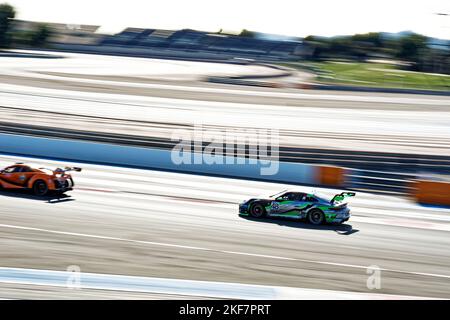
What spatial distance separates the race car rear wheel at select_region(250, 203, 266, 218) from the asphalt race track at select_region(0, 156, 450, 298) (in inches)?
16.0

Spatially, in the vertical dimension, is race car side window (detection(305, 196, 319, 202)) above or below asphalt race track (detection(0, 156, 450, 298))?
above

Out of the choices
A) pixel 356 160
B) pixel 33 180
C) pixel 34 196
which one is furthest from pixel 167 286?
pixel 356 160

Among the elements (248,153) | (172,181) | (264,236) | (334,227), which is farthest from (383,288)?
(248,153)

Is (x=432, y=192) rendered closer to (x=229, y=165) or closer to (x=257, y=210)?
(x=257, y=210)

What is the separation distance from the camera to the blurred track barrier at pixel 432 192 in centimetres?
1962

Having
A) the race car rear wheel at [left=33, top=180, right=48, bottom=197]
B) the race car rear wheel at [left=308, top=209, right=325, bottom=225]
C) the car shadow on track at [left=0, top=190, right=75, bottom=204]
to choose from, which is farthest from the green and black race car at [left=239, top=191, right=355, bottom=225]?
the race car rear wheel at [left=33, top=180, right=48, bottom=197]

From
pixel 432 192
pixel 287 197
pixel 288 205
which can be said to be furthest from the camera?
pixel 432 192

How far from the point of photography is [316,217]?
1533 centimetres

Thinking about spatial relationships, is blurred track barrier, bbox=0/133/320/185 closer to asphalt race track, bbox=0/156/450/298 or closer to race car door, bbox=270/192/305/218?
asphalt race track, bbox=0/156/450/298

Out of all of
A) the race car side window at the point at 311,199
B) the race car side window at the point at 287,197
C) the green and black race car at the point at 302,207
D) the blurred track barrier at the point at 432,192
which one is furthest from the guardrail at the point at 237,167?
the race car side window at the point at 287,197

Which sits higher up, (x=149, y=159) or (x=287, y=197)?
(x=287, y=197)

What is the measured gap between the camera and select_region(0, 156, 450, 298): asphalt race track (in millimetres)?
10531

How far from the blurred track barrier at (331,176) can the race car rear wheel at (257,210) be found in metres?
6.70

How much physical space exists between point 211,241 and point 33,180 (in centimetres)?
605
